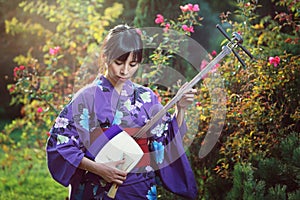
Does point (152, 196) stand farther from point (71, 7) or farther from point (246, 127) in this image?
point (71, 7)

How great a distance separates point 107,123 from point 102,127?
3cm

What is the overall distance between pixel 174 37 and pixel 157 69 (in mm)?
277

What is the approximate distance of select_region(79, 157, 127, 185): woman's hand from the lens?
2.58 metres

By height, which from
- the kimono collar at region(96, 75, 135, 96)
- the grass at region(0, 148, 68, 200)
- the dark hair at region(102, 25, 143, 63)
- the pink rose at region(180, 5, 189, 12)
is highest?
the pink rose at region(180, 5, 189, 12)

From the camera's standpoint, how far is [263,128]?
3570mm

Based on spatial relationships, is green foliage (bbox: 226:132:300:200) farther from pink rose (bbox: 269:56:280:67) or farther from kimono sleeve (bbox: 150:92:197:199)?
pink rose (bbox: 269:56:280:67)

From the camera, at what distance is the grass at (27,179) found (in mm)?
5277

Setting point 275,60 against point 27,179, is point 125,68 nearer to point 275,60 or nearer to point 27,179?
point 275,60

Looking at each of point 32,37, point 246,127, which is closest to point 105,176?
point 246,127

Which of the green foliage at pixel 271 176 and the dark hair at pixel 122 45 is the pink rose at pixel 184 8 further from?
the dark hair at pixel 122 45

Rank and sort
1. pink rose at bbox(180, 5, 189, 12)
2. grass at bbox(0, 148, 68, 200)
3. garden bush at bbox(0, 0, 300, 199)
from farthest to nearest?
grass at bbox(0, 148, 68, 200), pink rose at bbox(180, 5, 189, 12), garden bush at bbox(0, 0, 300, 199)

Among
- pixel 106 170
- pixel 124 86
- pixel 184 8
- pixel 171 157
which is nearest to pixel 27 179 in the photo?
pixel 184 8

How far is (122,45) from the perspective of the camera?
265cm

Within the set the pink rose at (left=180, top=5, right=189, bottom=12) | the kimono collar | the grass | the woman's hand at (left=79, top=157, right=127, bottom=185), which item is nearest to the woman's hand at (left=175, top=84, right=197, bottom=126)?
the kimono collar
